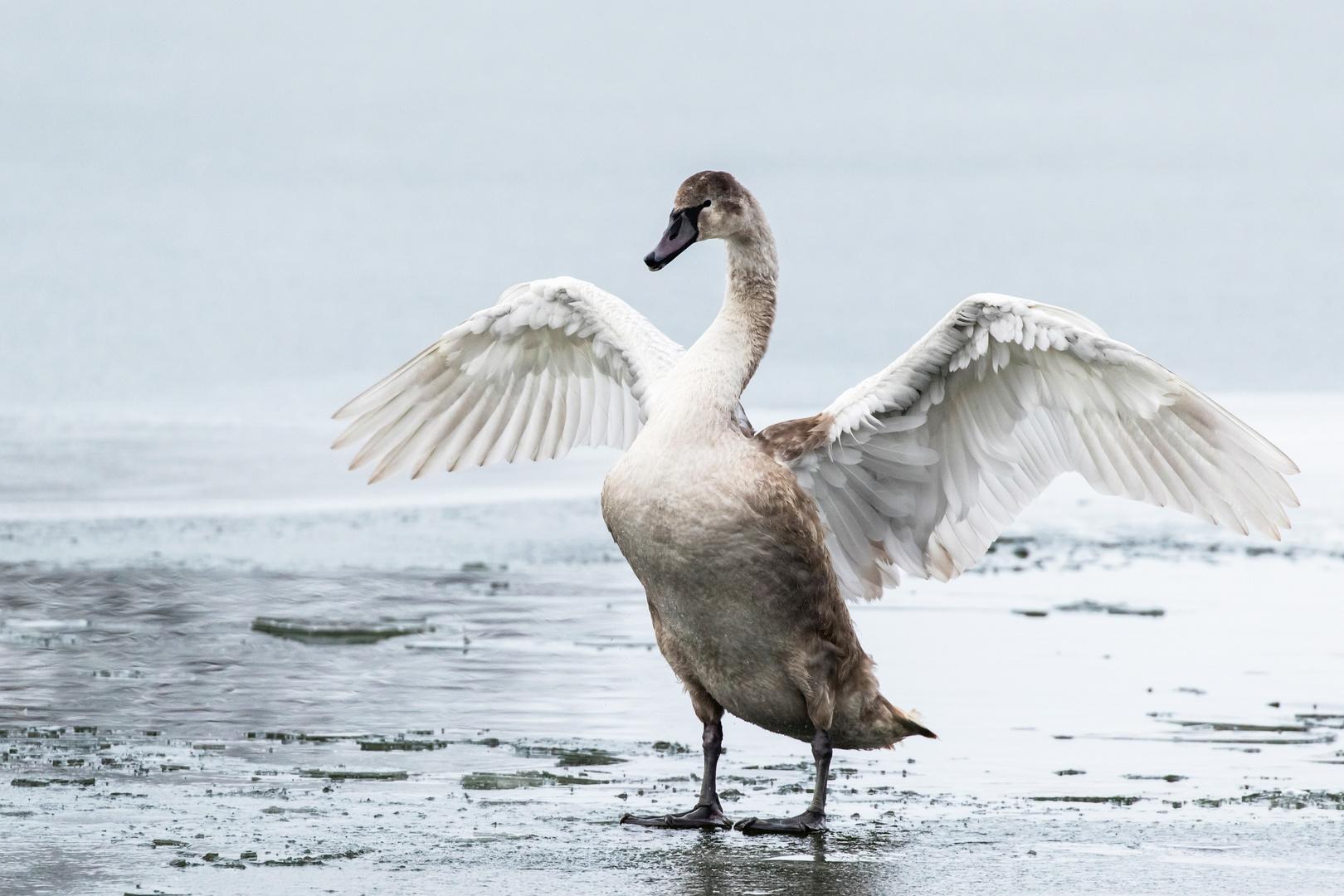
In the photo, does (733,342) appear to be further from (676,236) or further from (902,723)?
(902,723)

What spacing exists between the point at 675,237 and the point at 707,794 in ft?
7.41

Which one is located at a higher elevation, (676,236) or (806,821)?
(676,236)

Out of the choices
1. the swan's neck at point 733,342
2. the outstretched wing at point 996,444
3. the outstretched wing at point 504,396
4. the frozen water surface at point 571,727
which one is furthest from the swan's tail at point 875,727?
the outstretched wing at point 504,396

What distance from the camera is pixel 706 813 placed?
631 centimetres

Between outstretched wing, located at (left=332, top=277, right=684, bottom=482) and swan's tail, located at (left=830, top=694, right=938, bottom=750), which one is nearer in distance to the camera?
swan's tail, located at (left=830, top=694, right=938, bottom=750)

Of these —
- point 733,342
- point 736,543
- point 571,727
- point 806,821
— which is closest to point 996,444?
point 733,342

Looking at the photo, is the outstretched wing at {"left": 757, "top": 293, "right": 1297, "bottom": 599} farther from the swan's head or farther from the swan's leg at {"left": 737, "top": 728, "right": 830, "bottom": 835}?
the swan's leg at {"left": 737, "top": 728, "right": 830, "bottom": 835}

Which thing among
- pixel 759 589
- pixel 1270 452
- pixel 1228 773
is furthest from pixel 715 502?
pixel 1228 773

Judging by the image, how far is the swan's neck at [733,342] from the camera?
6457 mm

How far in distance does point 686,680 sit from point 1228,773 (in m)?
2.61

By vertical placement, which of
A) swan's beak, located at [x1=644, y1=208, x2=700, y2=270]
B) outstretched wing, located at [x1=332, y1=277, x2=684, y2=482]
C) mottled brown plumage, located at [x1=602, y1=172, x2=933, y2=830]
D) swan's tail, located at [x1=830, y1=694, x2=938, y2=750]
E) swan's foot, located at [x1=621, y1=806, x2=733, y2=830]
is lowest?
swan's foot, located at [x1=621, y1=806, x2=733, y2=830]

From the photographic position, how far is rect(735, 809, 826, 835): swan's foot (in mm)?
6137

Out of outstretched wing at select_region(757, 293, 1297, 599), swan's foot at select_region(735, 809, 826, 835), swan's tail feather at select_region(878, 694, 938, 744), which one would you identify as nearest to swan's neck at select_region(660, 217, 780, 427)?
outstretched wing at select_region(757, 293, 1297, 599)

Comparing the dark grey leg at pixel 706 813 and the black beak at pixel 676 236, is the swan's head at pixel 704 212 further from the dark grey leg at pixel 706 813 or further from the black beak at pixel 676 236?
the dark grey leg at pixel 706 813
